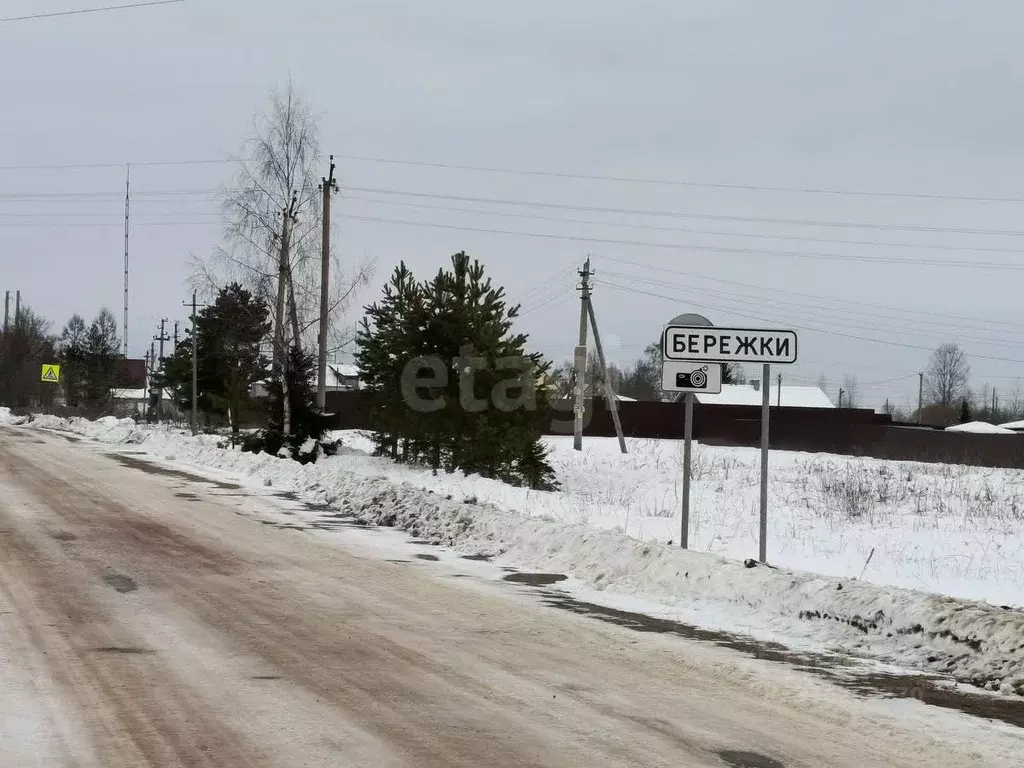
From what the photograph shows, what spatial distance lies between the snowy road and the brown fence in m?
19.6

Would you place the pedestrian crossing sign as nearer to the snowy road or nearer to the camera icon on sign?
the snowy road

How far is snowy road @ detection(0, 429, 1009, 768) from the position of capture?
213 inches

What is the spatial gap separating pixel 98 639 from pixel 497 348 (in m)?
17.9

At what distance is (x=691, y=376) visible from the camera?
12047 millimetres

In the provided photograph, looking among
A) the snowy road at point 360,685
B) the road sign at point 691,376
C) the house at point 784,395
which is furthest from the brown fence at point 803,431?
the house at point 784,395

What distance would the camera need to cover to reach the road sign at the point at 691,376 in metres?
12.0

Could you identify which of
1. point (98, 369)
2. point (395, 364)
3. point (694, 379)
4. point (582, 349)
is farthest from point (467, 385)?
point (98, 369)

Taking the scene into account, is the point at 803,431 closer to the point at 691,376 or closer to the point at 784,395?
the point at 691,376

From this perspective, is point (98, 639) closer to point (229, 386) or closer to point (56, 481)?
point (56, 481)

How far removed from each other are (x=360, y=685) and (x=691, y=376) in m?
6.40

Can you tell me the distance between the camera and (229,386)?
3191cm

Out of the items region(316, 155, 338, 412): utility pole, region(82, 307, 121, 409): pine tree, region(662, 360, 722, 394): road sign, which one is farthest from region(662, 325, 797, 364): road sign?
region(82, 307, 121, 409): pine tree

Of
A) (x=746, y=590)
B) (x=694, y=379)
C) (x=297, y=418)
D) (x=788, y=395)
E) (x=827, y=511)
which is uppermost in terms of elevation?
(x=788, y=395)

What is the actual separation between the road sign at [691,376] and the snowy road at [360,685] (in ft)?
11.0
